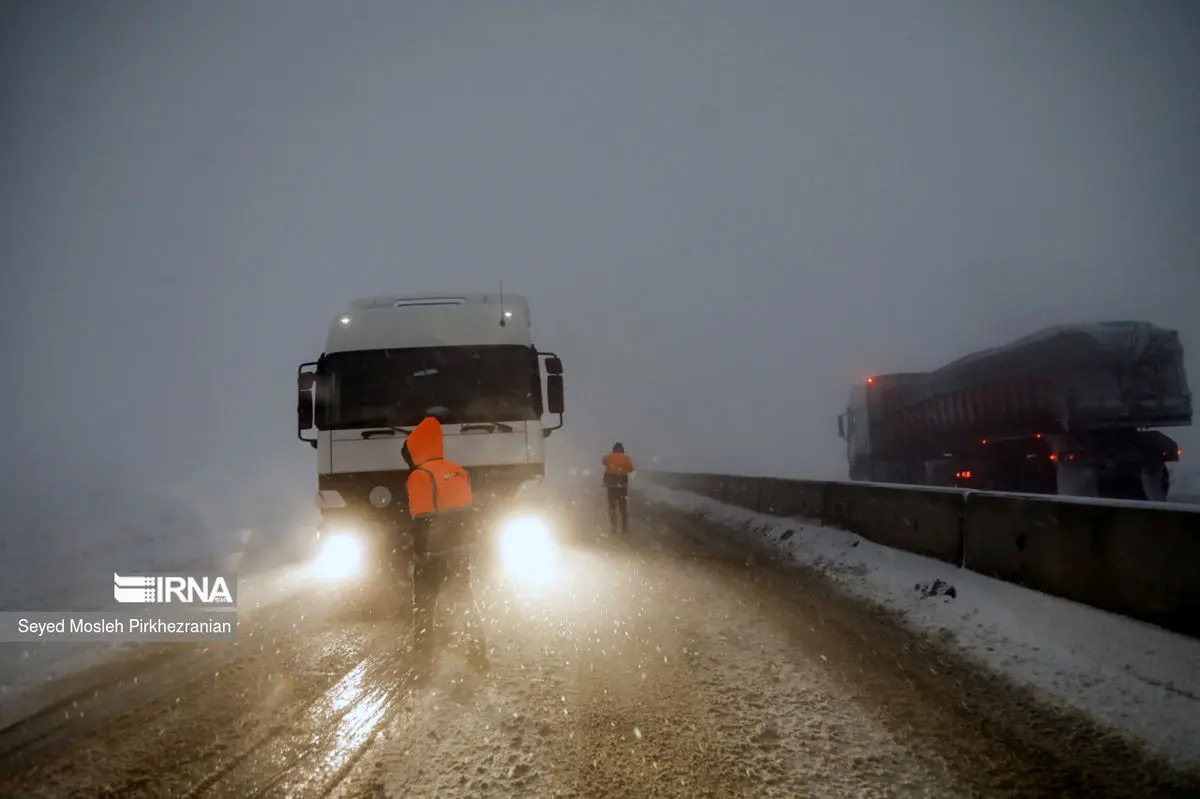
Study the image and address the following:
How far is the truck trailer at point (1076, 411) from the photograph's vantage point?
13719mm

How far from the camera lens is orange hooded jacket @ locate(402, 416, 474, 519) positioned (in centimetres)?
484

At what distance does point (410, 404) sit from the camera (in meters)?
7.67

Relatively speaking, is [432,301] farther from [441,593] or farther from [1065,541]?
[1065,541]

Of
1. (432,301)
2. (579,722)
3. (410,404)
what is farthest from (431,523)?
(432,301)

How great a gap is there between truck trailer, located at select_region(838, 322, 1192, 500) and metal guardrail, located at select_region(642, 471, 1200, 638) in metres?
8.73

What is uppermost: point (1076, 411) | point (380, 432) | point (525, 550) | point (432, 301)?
point (432, 301)

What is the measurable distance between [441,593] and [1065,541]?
4931 mm

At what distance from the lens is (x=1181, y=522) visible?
3.87 meters

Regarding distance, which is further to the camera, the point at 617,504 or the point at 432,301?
the point at 617,504

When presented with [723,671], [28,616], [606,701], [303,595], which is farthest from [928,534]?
[28,616]

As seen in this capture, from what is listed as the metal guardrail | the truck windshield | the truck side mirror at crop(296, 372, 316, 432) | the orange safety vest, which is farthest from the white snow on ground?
the truck side mirror at crop(296, 372, 316, 432)

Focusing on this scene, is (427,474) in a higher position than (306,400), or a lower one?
lower

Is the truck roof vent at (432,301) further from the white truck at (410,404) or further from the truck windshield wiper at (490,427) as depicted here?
the truck windshield wiper at (490,427)

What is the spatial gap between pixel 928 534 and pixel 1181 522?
325 cm
